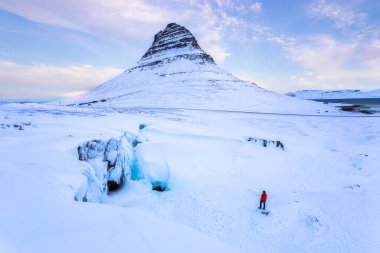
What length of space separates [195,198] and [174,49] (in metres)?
136

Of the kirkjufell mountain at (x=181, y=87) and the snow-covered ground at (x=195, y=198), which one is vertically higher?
the kirkjufell mountain at (x=181, y=87)

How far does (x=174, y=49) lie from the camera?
5625 inches

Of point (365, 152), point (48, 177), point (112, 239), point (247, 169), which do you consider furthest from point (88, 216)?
point (365, 152)

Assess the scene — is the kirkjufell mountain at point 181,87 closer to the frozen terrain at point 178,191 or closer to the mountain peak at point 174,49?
the mountain peak at point 174,49

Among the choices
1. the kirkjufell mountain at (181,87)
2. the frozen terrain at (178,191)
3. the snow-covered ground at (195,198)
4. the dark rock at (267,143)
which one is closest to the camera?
the snow-covered ground at (195,198)

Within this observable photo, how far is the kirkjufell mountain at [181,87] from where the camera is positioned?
71.0 meters

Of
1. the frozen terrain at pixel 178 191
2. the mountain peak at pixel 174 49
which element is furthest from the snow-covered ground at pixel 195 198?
the mountain peak at pixel 174 49

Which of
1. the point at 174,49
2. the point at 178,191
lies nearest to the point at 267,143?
the point at 178,191

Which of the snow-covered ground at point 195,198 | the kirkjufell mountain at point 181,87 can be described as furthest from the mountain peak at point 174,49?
the snow-covered ground at point 195,198

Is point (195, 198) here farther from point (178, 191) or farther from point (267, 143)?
point (267, 143)

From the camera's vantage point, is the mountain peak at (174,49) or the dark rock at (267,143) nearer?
the dark rock at (267,143)

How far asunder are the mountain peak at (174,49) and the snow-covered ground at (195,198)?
341 feet

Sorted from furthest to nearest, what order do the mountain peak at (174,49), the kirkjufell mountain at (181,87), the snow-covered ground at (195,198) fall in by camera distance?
the mountain peak at (174,49) → the kirkjufell mountain at (181,87) → the snow-covered ground at (195,198)

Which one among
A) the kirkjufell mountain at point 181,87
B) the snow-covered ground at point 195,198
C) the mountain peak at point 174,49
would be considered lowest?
the snow-covered ground at point 195,198
